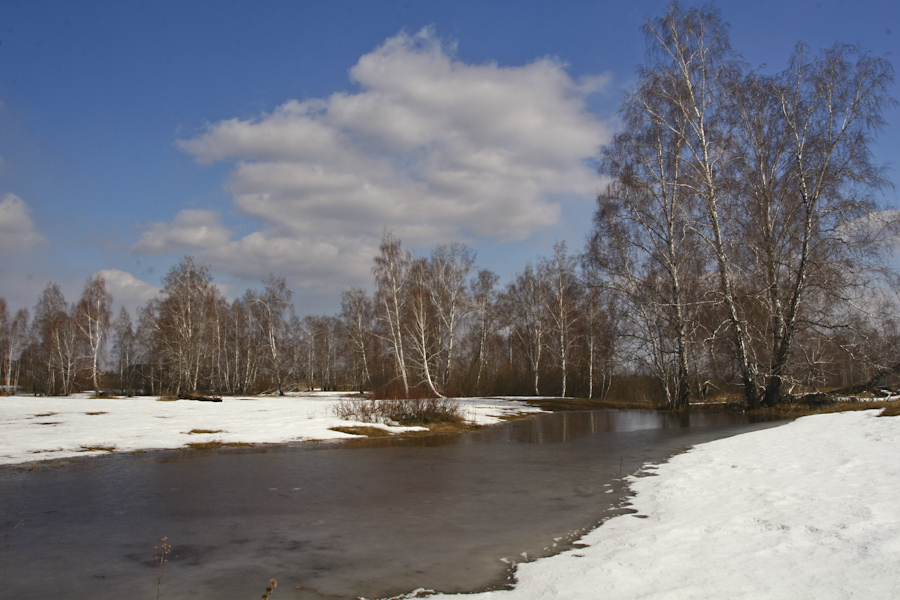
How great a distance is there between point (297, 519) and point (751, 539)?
5048 millimetres

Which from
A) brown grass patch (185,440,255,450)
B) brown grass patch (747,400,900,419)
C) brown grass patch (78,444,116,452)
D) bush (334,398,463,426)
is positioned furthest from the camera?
bush (334,398,463,426)

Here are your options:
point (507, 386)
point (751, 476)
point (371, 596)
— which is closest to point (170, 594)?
point (371, 596)

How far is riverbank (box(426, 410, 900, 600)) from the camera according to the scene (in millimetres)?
4117

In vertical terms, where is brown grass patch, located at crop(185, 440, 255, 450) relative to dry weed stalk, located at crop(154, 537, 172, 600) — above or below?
below

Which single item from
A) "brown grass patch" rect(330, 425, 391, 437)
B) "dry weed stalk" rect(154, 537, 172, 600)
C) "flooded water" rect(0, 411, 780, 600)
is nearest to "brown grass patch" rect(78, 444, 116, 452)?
"flooded water" rect(0, 411, 780, 600)

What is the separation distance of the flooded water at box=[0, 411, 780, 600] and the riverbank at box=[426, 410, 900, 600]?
1.69 feet

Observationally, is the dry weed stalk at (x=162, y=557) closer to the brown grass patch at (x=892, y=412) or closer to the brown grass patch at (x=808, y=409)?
the brown grass patch at (x=892, y=412)

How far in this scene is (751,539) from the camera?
5203 mm

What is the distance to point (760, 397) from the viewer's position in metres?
22.4

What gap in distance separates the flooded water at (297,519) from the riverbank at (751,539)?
514 mm

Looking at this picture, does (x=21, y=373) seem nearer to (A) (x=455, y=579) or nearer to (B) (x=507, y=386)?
(B) (x=507, y=386)

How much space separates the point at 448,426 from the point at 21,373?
77.7m

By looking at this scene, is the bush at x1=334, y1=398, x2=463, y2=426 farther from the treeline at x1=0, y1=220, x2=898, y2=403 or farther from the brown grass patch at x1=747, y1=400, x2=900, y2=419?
the brown grass patch at x1=747, y1=400, x2=900, y2=419

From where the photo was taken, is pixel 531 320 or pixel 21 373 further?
pixel 21 373
